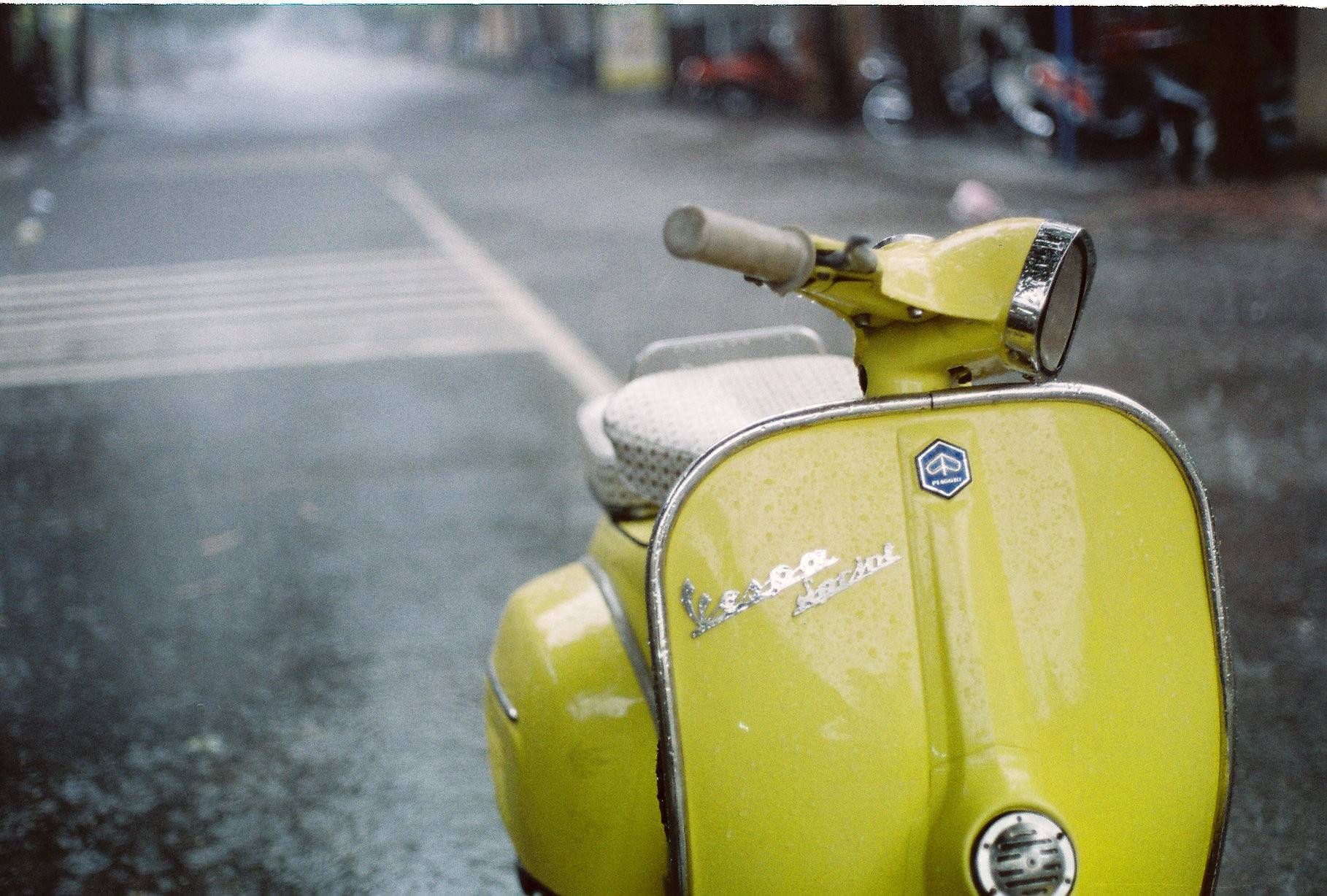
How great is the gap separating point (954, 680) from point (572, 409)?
159 inches

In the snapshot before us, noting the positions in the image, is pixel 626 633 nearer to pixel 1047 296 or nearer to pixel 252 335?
pixel 1047 296

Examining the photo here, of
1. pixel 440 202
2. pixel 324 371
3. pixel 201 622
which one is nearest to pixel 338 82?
pixel 440 202

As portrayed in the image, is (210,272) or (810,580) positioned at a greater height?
(810,580)

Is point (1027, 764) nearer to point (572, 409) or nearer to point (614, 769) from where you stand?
point (614, 769)

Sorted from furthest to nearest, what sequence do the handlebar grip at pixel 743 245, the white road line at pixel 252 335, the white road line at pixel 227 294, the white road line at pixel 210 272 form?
1. the white road line at pixel 210 272
2. the white road line at pixel 227 294
3. the white road line at pixel 252 335
4. the handlebar grip at pixel 743 245

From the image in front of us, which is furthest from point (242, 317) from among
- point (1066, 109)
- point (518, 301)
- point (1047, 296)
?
point (1066, 109)

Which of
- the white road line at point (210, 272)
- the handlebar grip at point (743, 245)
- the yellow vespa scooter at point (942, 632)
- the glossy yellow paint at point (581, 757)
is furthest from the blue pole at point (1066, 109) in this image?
the handlebar grip at point (743, 245)

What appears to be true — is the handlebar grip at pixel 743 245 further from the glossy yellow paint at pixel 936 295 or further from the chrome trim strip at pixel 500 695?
the chrome trim strip at pixel 500 695

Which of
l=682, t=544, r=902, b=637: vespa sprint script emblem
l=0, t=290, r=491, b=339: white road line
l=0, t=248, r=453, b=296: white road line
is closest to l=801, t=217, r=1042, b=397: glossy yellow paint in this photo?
l=682, t=544, r=902, b=637: vespa sprint script emblem

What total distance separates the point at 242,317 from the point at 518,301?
1.62 metres

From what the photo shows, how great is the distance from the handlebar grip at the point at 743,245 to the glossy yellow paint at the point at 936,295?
0.13 ft

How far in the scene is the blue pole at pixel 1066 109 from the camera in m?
13.1

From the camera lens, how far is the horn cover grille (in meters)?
1.69

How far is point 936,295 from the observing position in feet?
5.46
